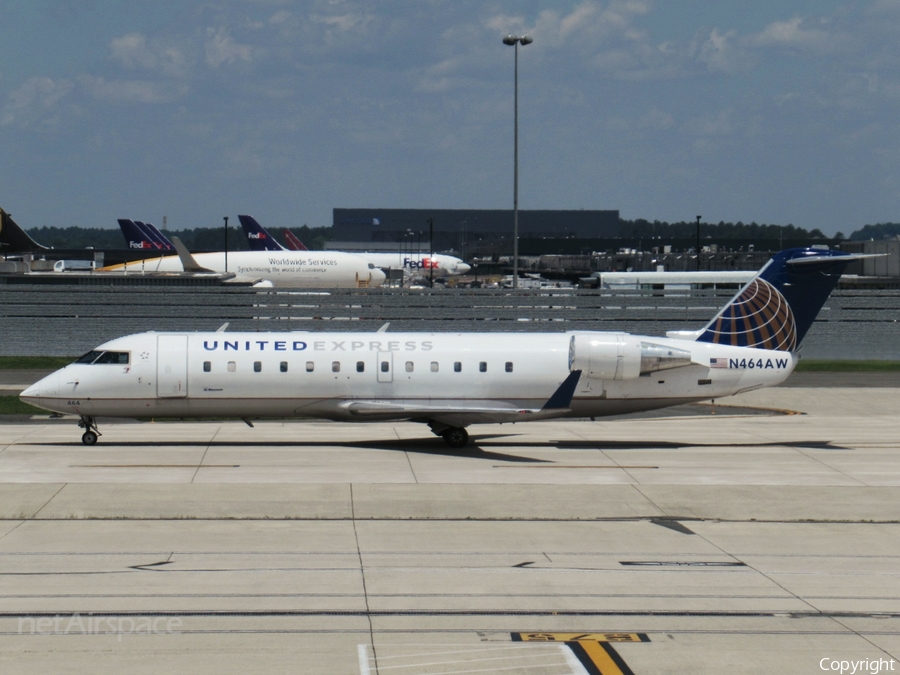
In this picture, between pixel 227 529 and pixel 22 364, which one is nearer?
pixel 227 529

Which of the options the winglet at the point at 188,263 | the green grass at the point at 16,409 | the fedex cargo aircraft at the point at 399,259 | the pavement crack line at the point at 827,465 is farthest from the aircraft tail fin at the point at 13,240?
the pavement crack line at the point at 827,465

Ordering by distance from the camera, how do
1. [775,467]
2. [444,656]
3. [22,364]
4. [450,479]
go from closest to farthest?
[444,656]
[450,479]
[775,467]
[22,364]

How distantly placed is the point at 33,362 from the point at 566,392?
35734 mm

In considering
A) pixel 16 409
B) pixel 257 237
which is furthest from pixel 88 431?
pixel 257 237

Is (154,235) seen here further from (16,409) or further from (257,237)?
(16,409)

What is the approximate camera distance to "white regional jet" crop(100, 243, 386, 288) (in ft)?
306

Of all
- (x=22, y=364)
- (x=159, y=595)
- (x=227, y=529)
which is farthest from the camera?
(x=22, y=364)

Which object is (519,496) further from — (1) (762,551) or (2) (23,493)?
(2) (23,493)

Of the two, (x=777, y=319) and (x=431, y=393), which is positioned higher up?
(x=777, y=319)

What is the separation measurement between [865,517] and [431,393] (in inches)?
462

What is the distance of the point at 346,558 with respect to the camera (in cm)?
1688

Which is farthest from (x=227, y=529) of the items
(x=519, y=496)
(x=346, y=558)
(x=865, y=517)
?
(x=865, y=517)

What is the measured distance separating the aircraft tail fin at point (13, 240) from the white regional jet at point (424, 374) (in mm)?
65212

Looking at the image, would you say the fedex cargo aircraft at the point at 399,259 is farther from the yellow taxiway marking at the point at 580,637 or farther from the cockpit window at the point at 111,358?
the yellow taxiway marking at the point at 580,637
